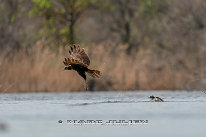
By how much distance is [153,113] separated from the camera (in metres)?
8.79

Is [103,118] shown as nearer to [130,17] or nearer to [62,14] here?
[62,14]

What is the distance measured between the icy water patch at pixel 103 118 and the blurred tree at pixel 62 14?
34.7ft

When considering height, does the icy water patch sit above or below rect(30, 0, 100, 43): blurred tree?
below

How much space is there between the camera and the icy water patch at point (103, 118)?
6.66m

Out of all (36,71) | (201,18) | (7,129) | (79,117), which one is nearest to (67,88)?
(36,71)

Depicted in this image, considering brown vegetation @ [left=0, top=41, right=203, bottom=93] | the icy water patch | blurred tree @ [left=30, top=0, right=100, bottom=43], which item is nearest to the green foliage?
blurred tree @ [left=30, top=0, right=100, bottom=43]

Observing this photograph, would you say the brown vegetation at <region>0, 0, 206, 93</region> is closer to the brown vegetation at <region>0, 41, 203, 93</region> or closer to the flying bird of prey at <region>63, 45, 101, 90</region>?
the brown vegetation at <region>0, 41, 203, 93</region>

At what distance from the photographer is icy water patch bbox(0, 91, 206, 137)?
21.9ft

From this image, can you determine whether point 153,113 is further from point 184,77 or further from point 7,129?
point 184,77

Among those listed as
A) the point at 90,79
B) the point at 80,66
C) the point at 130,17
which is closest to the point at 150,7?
the point at 130,17

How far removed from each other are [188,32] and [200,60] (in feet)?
5.64

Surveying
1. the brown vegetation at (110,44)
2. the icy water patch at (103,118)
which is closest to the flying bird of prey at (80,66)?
the icy water patch at (103,118)

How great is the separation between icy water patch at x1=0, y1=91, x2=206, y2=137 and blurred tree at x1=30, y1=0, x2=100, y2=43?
10569 mm

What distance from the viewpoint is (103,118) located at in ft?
26.6
